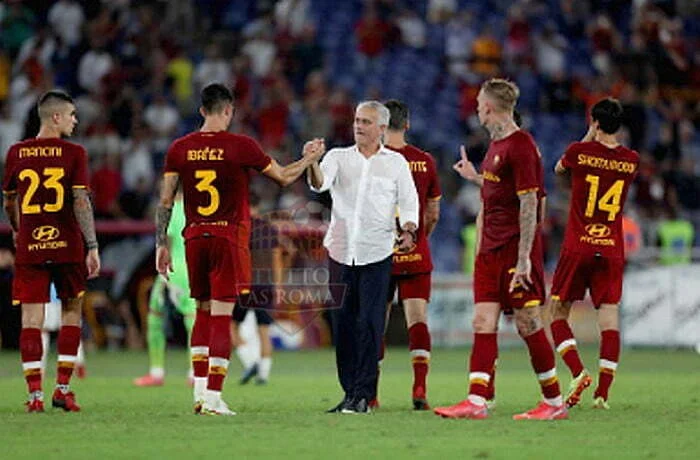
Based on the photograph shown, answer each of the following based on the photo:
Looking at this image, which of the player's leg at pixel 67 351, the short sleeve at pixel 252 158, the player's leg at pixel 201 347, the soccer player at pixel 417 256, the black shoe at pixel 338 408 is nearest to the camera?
the short sleeve at pixel 252 158

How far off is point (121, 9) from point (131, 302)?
707 centimetres

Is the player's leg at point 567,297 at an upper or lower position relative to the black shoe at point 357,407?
upper

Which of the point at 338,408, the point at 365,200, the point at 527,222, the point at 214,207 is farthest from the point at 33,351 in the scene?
the point at 527,222

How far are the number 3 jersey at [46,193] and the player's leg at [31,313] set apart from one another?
13 cm

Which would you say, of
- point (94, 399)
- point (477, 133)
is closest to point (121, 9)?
point (477, 133)

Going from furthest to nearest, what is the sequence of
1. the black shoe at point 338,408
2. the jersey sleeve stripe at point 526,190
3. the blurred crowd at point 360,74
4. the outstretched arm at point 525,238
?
the blurred crowd at point 360,74 → the black shoe at point 338,408 → the jersey sleeve stripe at point 526,190 → the outstretched arm at point 525,238

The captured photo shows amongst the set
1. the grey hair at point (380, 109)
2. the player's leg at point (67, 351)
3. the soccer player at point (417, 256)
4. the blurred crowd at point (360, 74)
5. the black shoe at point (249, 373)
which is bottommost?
the black shoe at point (249, 373)

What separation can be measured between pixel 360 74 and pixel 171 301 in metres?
12.8

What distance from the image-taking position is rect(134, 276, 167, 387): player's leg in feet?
61.2

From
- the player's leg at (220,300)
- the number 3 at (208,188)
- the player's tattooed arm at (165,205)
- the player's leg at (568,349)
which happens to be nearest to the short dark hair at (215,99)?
the number 3 at (208,188)

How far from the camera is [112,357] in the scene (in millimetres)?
24578

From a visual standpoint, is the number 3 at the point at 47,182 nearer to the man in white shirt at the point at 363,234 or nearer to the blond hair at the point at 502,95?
the man in white shirt at the point at 363,234

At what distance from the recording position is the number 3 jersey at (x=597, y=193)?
14.3 m

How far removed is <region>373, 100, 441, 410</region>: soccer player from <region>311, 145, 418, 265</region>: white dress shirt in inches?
35.6
